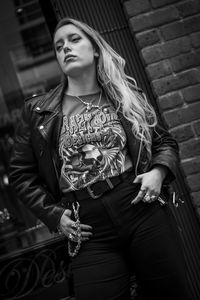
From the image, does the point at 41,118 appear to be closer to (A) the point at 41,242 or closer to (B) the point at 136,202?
(B) the point at 136,202

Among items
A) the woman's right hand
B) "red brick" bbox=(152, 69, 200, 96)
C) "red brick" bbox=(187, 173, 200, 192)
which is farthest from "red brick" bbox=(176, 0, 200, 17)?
the woman's right hand

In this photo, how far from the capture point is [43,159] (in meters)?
1.89

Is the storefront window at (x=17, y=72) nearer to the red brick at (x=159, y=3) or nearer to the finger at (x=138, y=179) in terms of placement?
the red brick at (x=159, y=3)

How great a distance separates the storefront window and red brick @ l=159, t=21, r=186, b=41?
3.59ft

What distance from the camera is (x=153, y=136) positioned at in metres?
2.04

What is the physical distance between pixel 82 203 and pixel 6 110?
2.30m

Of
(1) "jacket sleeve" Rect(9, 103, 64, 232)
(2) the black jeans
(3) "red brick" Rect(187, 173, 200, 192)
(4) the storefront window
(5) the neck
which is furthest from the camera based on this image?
(4) the storefront window

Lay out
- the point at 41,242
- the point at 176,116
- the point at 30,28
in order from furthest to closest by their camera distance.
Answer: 1. the point at 30,28
2. the point at 41,242
3. the point at 176,116

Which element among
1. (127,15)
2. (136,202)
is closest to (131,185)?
(136,202)

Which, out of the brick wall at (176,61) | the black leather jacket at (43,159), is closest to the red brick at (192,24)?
the brick wall at (176,61)

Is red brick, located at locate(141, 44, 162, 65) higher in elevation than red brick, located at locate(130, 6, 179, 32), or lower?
lower

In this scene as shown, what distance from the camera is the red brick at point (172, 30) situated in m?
2.70

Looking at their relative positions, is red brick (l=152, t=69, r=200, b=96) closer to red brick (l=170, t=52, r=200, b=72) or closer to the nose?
red brick (l=170, t=52, r=200, b=72)

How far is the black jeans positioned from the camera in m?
1.72
